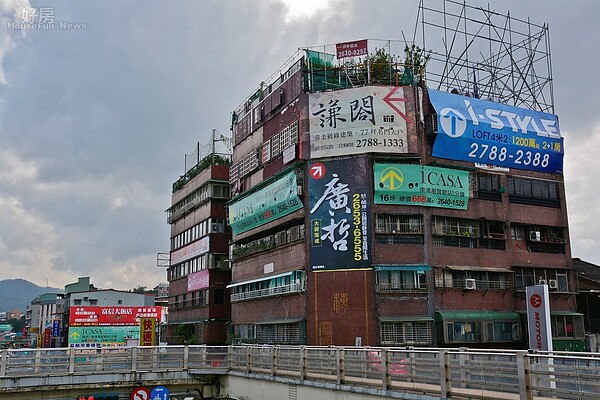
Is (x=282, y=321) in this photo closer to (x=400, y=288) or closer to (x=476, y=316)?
(x=400, y=288)

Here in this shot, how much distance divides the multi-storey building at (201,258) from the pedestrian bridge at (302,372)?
33.3 metres

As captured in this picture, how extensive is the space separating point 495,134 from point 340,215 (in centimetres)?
1383


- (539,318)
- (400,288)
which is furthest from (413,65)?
(539,318)

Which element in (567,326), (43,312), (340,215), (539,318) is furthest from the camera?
(43,312)

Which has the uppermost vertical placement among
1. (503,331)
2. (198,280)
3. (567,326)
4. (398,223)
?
(398,223)

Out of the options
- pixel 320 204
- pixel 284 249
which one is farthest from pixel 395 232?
pixel 284 249

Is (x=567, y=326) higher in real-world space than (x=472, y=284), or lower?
lower

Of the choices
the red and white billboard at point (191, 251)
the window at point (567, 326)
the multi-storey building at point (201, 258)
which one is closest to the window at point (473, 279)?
the window at point (567, 326)

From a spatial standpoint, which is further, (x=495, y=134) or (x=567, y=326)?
(x=567, y=326)

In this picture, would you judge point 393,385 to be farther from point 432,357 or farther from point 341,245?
point 341,245

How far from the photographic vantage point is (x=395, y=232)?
44094 mm

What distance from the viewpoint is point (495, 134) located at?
48250 millimetres

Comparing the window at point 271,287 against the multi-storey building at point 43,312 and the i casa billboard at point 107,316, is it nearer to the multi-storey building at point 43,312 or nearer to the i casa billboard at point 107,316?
the i casa billboard at point 107,316

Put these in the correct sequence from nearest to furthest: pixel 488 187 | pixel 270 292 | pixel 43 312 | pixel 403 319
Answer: pixel 403 319 → pixel 488 187 → pixel 270 292 → pixel 43 312
